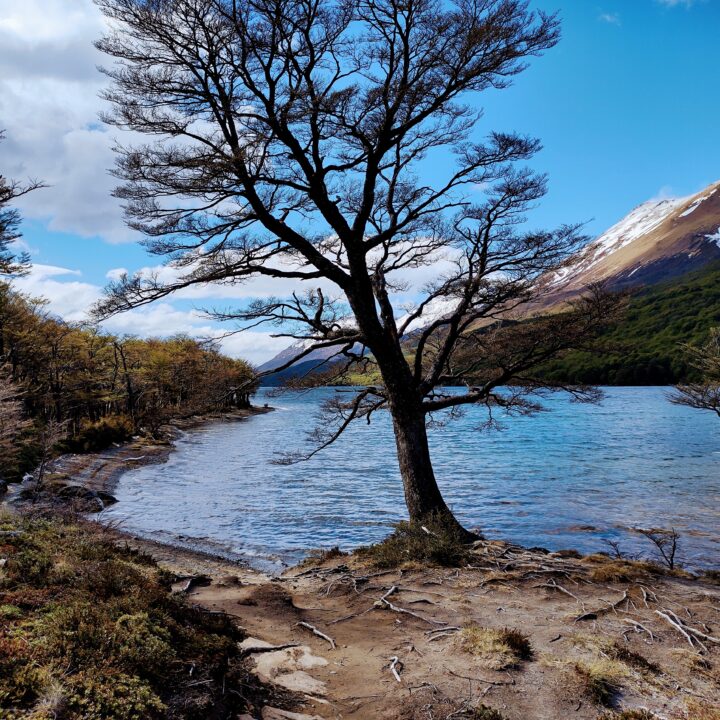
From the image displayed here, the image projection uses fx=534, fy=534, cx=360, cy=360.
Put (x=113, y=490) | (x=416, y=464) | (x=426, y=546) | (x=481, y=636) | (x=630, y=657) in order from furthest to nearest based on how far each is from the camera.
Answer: (x=113, y=490), (x=416, y=464), (x=426, y=546), (x=481, y=636), (x=630, y=657)

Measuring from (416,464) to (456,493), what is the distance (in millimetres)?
16024

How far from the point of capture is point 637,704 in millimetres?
5375

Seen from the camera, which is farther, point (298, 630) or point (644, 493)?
point (644, 493)

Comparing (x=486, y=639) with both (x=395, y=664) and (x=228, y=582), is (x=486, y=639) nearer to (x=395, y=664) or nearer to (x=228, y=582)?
(x=395, y=664)

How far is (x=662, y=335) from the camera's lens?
150m

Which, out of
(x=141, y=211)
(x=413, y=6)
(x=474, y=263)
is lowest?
(x=474, y=263)

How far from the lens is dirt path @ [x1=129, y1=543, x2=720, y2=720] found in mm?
5465

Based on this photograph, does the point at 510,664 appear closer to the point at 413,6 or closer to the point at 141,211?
the point at 141,211

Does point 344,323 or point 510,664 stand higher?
point 344,323

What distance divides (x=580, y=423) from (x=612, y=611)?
2305 inches

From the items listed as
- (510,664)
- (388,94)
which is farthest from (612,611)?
(388,94)

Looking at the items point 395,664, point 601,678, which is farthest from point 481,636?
point 601,678

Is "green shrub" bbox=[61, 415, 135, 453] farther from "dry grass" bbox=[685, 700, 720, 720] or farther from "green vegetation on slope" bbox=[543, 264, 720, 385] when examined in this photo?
"green vegetation on slope" bbox=[543, 264, 720, 385]

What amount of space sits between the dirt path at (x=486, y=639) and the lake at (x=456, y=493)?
4502mm
